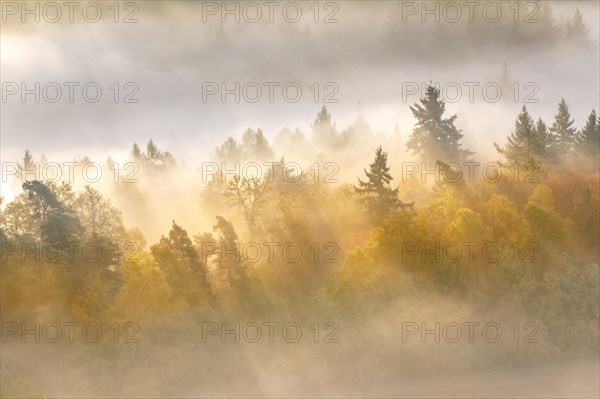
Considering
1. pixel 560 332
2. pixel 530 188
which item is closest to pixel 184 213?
pixel 530 188

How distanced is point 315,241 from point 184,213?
178ft

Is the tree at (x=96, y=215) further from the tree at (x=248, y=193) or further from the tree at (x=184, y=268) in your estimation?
the tree at (x=248, y=193)

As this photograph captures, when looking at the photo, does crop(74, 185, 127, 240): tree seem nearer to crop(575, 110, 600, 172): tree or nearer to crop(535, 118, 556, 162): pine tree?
crop(535, 118, 556, 162): pine tree

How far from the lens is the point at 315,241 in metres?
101

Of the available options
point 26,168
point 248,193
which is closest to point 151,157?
point 26,168

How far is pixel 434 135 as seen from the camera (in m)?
123

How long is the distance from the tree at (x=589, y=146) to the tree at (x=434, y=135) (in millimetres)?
23150

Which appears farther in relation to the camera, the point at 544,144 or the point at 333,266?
the point at 544,144

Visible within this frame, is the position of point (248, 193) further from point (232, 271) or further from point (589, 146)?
point (589, 146)

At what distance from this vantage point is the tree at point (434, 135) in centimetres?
12194

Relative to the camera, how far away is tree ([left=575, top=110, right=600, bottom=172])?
13288 centimetres

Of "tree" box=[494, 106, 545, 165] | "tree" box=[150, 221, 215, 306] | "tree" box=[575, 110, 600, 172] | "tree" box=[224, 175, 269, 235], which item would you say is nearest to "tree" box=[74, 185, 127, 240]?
"tree" box=[150, 221, 215, 306]

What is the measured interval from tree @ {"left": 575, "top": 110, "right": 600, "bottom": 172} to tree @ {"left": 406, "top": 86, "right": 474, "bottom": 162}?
23.2m

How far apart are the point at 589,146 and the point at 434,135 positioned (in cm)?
3045
